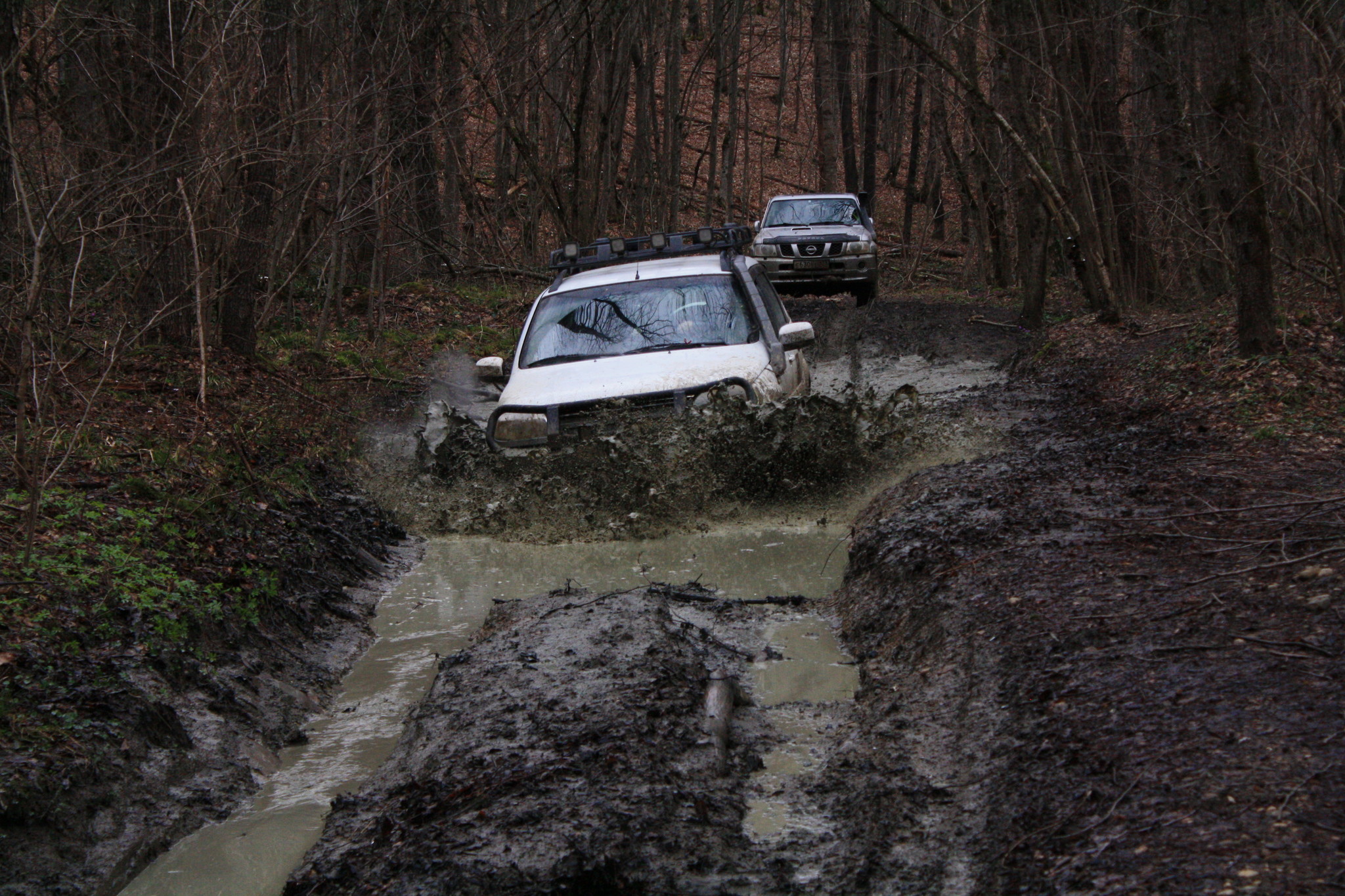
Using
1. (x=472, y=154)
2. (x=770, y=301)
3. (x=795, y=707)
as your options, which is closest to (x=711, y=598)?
(x=795, y=707)

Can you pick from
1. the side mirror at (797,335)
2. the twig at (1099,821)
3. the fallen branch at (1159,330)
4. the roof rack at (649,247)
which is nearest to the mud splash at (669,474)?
the side mirror at (797,335)

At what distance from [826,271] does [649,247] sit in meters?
10.4

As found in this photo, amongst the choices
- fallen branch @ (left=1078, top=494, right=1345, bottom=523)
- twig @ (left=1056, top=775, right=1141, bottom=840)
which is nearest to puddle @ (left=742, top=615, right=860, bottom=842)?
twig @ (left=1056, top=775, right=1141, bottom=840)

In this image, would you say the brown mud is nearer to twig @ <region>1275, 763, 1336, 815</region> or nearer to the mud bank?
twig @ <region>1275, 763, 1336, 815</region>

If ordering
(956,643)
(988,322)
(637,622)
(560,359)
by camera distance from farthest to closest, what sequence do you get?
(988,322)
(560,359)
(637,622)
(956,643)

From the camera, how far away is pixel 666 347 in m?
8.46

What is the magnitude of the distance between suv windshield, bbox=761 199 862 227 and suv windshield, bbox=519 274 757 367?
38.9ft

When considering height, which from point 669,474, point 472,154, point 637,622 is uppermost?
point 472,154

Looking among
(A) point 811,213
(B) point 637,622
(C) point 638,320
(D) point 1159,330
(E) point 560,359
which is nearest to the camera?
(B) point 637,622

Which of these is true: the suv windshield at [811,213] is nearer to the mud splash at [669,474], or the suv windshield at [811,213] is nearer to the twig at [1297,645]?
the mud splash at [669,474]

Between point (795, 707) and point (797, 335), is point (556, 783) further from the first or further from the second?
point (797, 335)

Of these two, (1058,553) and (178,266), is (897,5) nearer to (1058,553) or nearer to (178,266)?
(178,266)

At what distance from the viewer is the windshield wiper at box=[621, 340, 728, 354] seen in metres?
8.41

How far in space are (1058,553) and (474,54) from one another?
1398cm
